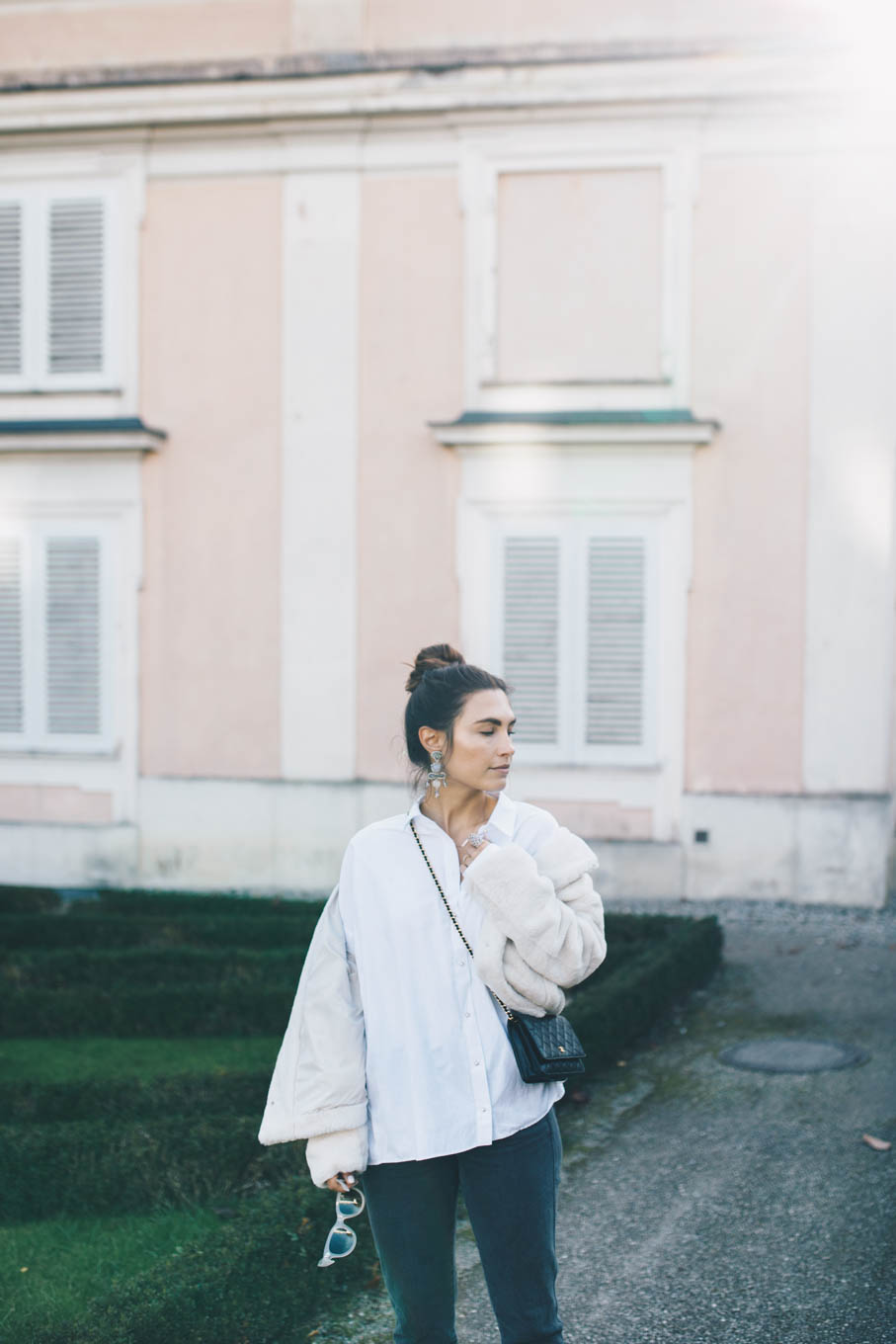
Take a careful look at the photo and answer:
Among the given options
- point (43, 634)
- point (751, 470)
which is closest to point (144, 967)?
point (43, 634)

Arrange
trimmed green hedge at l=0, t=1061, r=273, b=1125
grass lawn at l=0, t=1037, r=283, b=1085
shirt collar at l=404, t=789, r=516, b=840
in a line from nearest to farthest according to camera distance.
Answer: shirt collar at l=404, t=789, r=516, b=840
trimmed green hedge at l=0, t=1061, r=273, b=1125
grass lawn at l=0, t=1037, r=283, b=1085

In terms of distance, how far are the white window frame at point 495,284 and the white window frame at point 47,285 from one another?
2.94 m

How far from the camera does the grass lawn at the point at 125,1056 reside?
5.75 meters

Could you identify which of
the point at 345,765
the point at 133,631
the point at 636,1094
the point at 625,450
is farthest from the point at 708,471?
the point at 636,1094

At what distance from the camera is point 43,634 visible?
37.1 ft

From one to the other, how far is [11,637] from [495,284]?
5.02 meters

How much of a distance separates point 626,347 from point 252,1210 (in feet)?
25.7

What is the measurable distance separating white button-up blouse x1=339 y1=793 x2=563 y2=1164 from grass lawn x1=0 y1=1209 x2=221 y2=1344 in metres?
1.39

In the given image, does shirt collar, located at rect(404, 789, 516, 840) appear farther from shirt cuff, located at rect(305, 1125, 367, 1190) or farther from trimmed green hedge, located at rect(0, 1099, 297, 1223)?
trimmed green hedge, located at rect(0, 1099, 297, 1223)

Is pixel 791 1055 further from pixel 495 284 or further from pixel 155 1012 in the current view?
pixel 495 284

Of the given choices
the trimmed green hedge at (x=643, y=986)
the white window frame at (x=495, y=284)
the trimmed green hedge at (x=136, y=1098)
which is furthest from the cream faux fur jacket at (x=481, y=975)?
the white window frame at (x=495, y=284)

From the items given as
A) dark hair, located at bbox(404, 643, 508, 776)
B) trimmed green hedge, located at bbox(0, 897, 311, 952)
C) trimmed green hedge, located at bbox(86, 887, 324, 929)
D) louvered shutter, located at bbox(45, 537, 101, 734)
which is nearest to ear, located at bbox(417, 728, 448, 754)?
dark hair, located at bbox(404, 643, 508, 776)

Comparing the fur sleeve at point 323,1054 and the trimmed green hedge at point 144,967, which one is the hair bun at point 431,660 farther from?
the trimmed green hedge at point 144,967

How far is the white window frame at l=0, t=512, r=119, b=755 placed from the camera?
36.7 ft
